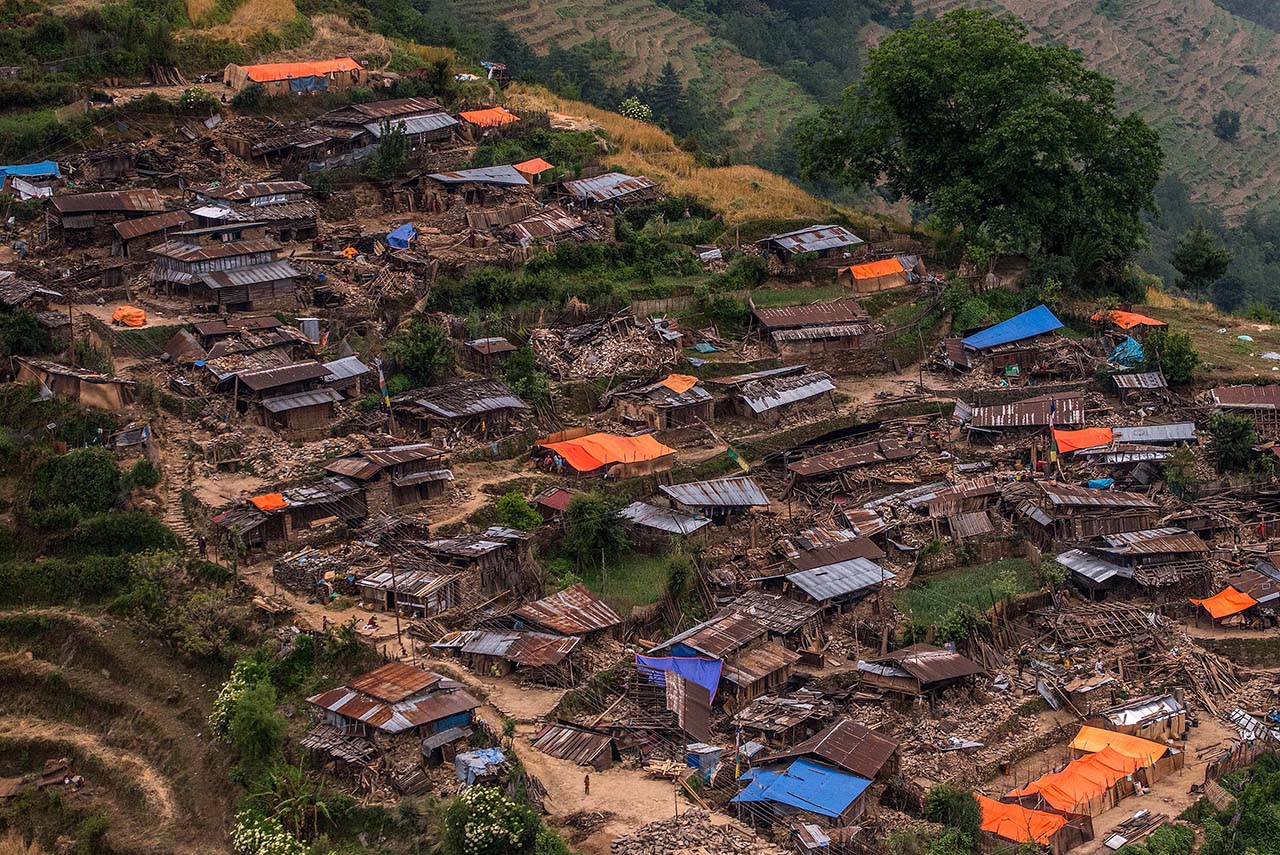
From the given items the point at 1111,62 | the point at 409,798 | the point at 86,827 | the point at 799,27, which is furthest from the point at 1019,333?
the point at 1111,62

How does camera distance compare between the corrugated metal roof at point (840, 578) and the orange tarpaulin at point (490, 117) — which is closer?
the corrugated metal roof at point (840, 578)

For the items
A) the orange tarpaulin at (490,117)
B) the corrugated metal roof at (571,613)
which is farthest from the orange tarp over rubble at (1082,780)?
the orange tarpaulin at (490,117)

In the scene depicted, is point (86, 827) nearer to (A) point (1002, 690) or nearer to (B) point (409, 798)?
(B) point (409, 798)

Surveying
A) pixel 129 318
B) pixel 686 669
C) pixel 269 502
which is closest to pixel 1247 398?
pixel 686 669

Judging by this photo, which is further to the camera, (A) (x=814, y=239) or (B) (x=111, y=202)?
(A) (x=814, y=239)

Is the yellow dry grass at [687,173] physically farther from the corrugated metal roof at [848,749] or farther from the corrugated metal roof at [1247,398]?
the corrugated metal roof at [848,749]

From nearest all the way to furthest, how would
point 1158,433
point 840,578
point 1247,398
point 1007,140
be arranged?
point 840,578 → point 1158,433 → point 1247,398 → point 1007,140

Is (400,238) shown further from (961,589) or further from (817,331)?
(961,589)
